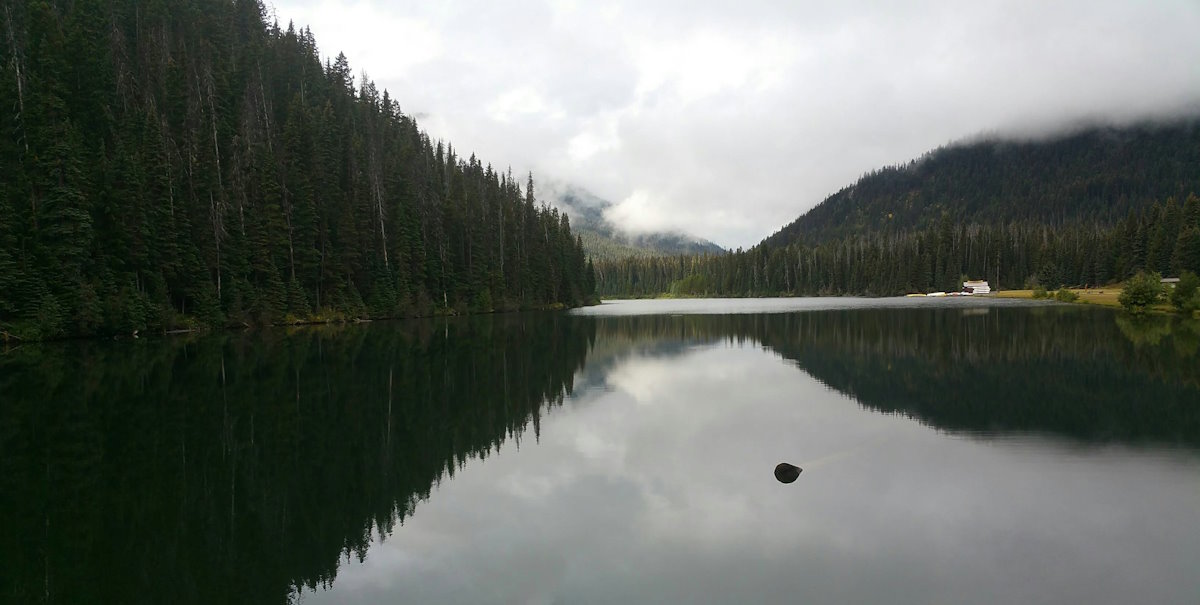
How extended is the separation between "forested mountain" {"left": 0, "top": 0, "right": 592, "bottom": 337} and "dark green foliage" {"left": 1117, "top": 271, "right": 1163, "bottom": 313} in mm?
70891

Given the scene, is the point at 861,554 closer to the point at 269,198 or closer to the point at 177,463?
the point at 177,463

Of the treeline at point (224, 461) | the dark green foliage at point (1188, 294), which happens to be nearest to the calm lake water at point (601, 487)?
the treeline at point (224, 461)

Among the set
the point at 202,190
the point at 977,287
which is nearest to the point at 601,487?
the point at 202,190

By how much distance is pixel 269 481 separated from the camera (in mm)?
11984

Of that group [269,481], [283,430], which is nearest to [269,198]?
[283,430]

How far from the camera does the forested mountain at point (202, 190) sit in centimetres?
4019

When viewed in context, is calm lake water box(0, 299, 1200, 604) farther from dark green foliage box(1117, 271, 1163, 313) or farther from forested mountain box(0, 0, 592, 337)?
dark green foliage box(1117, 271, 1163, 313)

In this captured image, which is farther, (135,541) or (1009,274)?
(1009,274)

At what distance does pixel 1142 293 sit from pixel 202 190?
275 ft

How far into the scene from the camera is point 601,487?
12344 millimetres

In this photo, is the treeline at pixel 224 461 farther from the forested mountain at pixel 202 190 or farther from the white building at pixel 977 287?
the white building at pixel 977 287

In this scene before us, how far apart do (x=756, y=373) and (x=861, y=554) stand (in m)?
17.9

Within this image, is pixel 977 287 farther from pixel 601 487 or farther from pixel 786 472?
pixel 601 487

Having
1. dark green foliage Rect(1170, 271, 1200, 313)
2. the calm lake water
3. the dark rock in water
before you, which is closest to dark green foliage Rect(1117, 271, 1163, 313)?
dark green foliage Rect(1170, 271, 1200, 313)
